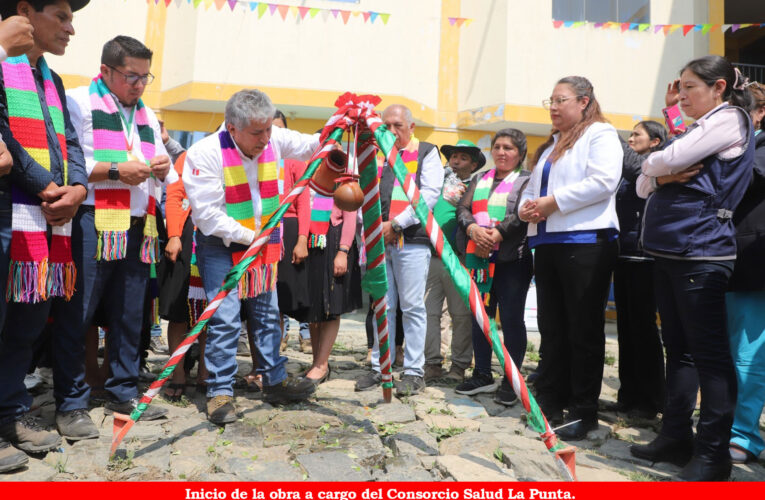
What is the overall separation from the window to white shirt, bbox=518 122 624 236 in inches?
313

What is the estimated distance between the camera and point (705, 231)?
113 inches

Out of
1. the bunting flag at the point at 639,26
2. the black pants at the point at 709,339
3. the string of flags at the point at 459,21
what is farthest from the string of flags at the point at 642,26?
the black pants at the point at 709,339

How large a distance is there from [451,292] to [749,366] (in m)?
2.23

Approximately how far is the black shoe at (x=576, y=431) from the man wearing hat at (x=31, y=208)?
251cm

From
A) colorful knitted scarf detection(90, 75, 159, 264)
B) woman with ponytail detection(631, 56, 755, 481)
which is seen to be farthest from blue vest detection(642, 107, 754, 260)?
colorful knitted scarf detection(90, 75, 159, 264)

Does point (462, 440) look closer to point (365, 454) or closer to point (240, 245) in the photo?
point (365, 454)

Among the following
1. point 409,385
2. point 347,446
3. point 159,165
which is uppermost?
point 159,165

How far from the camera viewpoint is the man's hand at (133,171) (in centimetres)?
340

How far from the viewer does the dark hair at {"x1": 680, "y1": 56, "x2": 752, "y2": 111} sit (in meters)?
2.97

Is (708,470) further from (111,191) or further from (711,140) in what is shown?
(111,191)

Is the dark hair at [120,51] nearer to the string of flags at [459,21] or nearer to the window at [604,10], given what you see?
the string of flags at [459,21]

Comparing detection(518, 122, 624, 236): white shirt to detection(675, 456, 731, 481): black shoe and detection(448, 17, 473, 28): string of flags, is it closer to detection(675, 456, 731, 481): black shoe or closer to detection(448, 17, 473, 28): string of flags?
detection(675, 456, 731, 481): black shoe

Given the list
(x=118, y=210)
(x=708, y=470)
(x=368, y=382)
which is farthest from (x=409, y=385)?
(x=118, y=210)

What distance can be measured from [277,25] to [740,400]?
8.78 metres
